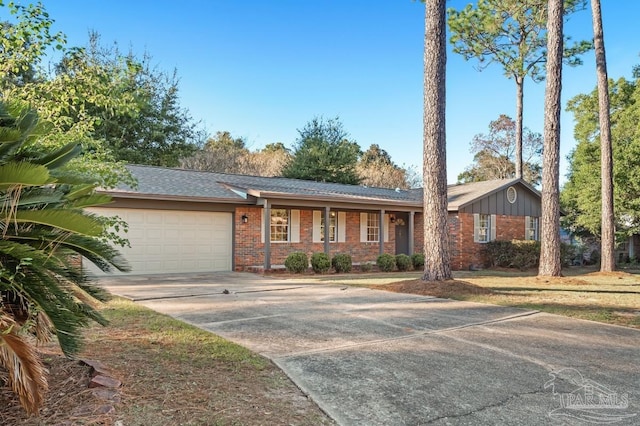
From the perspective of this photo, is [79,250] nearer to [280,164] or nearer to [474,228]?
[474,228]

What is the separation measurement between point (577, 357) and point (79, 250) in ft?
16.1

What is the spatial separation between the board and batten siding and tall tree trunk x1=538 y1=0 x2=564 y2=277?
4775mm

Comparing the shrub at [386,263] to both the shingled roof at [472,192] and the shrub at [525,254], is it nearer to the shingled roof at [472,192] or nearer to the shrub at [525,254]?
the shingled roof at [472,192]

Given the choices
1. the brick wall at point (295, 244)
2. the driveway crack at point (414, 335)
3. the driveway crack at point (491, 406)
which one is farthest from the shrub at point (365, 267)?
the driveway crack at point (491, 406)

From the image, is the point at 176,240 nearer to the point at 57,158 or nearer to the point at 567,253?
the point at 57,158

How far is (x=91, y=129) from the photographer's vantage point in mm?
5129

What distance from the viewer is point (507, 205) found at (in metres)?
18.4

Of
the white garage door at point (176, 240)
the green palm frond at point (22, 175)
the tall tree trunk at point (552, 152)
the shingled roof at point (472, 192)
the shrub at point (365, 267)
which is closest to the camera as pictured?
the green palm frond at point (22, 175)

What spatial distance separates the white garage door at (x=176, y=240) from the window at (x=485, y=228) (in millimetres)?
9950

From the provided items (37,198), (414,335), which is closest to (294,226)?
(414,335)

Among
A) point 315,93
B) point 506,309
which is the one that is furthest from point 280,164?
point 506,309

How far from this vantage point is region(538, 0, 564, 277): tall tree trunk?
11891 mm

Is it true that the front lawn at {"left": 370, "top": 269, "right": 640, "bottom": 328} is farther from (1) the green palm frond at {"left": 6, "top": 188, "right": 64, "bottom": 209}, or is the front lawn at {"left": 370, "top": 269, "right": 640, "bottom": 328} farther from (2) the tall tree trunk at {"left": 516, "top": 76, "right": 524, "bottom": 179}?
(2) the tall tree trunk at {"left": 516, "top": 76, "right": 524, "bottom": 179}

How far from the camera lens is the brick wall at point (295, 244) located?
1410 cm
